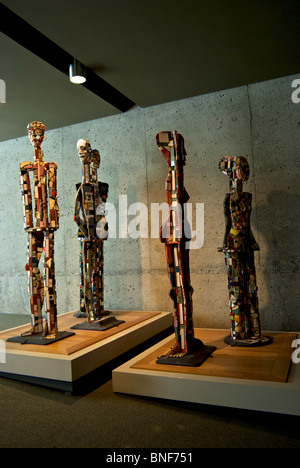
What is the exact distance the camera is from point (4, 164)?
6.14 meters

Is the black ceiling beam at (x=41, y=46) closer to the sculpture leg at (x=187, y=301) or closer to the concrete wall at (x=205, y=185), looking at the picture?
the concrete wall at (x=205, y=185)

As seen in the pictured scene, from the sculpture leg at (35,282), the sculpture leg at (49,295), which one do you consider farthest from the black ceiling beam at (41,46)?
the sculpture leg at (49,295)

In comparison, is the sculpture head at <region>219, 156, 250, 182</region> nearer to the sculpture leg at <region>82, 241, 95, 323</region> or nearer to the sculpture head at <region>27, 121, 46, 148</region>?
the sculpture leg at <region>82, 241, 95, 323</region>

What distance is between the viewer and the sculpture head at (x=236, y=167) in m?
3.32

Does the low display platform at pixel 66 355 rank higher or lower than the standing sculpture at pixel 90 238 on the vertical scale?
lower

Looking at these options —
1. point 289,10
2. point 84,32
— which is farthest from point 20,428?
point 289,10

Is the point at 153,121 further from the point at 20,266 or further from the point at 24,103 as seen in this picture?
the point at 20,266

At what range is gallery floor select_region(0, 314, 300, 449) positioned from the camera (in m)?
2.14

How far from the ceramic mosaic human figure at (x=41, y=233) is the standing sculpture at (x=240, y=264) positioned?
1564mm

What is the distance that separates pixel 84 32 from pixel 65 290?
11.5ft

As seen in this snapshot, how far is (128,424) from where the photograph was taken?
236 centimetres

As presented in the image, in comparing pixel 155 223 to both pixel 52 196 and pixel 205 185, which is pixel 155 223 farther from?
pixel 52 196

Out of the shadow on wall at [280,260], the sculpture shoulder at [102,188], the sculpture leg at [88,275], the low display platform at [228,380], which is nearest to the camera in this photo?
the low display platform at [228,380]
